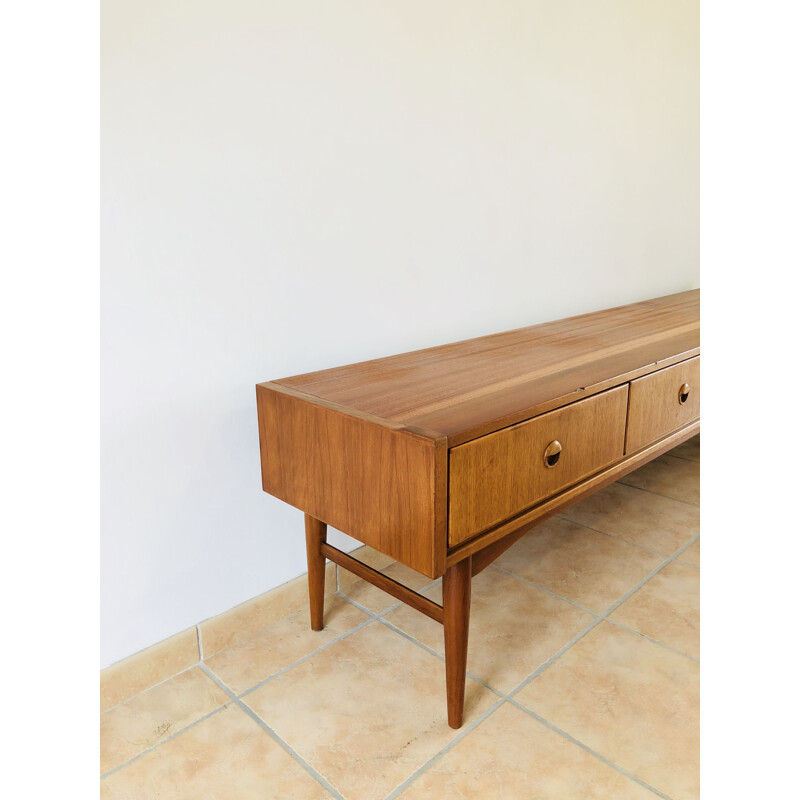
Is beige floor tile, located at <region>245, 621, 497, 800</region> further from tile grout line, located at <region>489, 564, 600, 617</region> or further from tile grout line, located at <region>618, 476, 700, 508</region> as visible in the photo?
tile grout line, located at <region>618, 476, 700, 508</region>

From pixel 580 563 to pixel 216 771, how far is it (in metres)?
1.08

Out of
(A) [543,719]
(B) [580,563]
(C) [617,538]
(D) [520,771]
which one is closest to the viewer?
(D) [520,771]

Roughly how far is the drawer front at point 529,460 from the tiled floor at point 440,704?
42 centimetres

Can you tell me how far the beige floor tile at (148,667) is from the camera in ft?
4.31

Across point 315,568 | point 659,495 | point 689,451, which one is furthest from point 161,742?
point 689,451

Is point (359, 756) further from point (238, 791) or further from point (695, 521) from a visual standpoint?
point (695, 521)

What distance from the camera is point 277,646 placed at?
1.50 m

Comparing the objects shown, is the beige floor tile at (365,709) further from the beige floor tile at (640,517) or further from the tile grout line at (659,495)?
the tile grout line at (659,495)

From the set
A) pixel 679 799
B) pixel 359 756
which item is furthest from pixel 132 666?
pixel 679 799

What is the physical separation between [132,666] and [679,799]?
103cm

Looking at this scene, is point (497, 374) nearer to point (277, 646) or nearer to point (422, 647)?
point (422, 647)

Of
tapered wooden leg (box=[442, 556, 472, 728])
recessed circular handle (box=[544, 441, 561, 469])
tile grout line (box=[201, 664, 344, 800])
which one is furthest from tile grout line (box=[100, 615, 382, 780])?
recessed circular handle (box=[544, 441, 561, 469])
